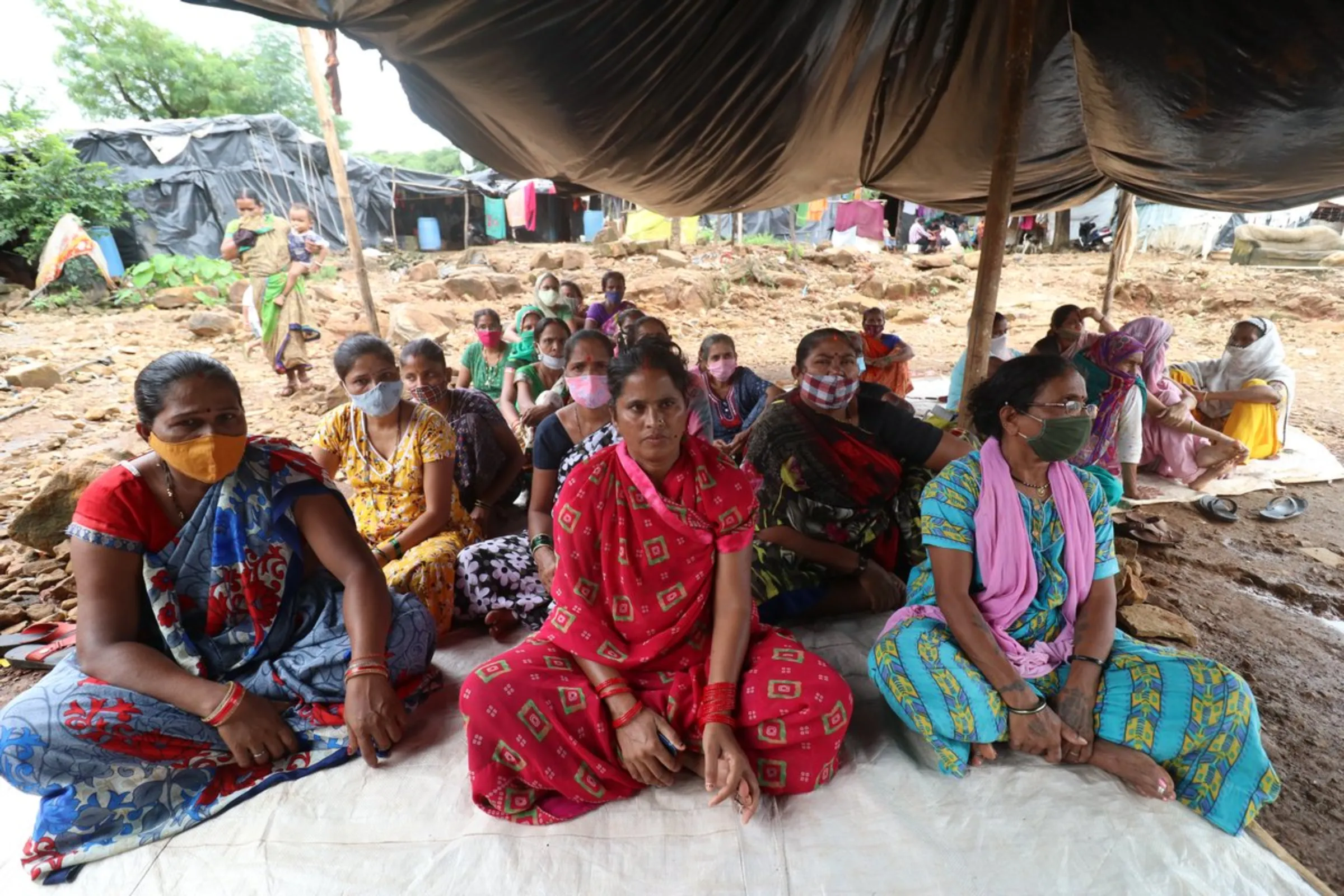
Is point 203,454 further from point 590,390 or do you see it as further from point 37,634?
point 37,634

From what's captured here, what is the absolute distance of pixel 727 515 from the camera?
1880 millimetres

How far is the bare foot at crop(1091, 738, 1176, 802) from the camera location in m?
1.69

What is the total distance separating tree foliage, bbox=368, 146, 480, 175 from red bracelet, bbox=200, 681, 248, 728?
115 ft

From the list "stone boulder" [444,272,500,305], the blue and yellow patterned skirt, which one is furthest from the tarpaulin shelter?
the blue and yellow patterned skirt

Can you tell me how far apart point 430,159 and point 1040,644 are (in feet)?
137

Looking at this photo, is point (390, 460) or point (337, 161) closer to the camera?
point (390, 460)

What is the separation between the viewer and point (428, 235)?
697 inches

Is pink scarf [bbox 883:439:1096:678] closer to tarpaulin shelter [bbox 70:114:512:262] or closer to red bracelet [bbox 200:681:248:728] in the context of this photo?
red bracelet [bbox 200:681:248:728]

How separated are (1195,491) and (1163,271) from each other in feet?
35.6

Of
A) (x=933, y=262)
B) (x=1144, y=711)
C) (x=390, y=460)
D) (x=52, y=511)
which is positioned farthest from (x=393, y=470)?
(x=933, y=262)

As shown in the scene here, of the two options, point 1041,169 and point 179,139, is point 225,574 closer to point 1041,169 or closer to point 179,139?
point 1041,169

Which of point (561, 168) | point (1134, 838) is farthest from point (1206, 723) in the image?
point (561, 168)

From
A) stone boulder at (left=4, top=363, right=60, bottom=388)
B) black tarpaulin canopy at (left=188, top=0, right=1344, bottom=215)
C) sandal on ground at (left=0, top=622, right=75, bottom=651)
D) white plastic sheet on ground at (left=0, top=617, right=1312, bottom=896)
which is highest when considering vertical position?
black tarpaulin canopy at (left=188, top=0, right=1344, bottom=215)

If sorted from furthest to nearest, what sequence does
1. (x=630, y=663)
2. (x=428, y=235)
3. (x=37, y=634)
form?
1. (x=428, y=235)
2. (x=37, y=634)
3. (x=630, y=663)
